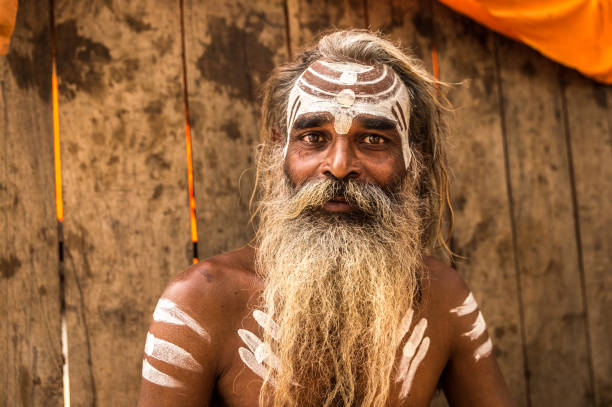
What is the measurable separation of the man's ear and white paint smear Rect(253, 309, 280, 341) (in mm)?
685

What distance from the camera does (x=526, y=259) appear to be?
2.28 m

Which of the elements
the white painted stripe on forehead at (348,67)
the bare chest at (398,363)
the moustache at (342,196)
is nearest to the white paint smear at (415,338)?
the bare chest at (398,363)

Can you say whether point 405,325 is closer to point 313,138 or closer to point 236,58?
point 313,138

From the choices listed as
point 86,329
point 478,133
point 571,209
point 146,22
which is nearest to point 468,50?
point 478,133

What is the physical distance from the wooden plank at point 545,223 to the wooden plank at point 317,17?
2.32 ft

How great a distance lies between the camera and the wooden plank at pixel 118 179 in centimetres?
182

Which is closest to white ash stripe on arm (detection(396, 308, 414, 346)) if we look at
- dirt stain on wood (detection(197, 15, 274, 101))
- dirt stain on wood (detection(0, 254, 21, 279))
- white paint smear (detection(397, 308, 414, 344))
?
white paint smear (detection(397, 308, 414, 344))

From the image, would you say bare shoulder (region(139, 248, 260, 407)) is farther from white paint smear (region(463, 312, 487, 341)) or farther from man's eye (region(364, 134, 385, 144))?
white paint smear (region(463, 312, 487, 341))

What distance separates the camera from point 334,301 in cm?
146

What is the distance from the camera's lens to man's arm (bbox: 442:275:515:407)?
166 centimetres

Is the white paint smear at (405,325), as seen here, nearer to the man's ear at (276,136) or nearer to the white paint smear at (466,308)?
the white paint smear at (466,308)

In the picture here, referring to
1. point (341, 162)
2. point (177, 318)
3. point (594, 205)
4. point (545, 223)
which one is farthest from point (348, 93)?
point (594, 205)

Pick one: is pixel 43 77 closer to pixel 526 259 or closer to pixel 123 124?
pixel 123 124

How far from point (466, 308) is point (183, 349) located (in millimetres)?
964
